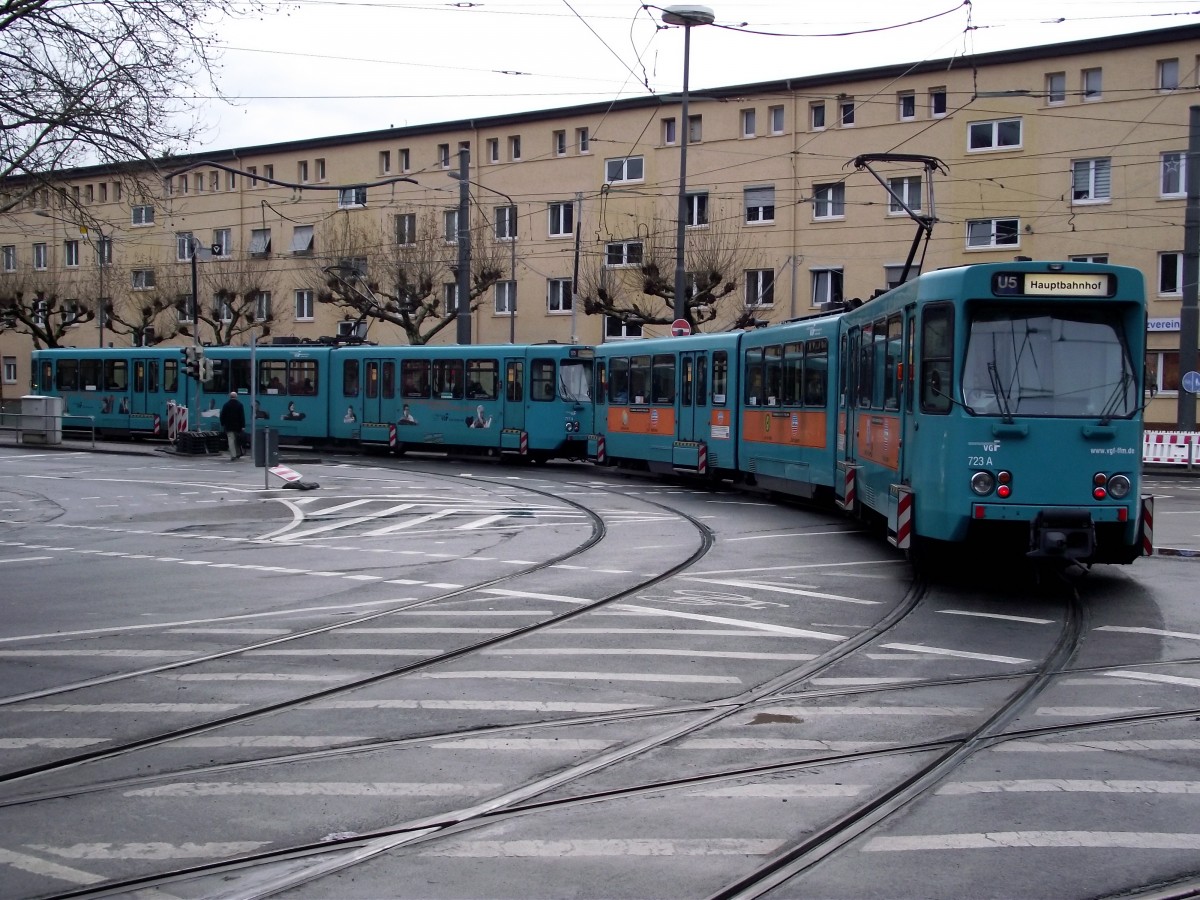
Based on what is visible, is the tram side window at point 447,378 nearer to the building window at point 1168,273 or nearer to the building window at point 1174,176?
the building window at point 1168,273

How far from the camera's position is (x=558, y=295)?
2058 inches

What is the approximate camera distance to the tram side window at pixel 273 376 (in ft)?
128

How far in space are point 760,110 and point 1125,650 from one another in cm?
3911

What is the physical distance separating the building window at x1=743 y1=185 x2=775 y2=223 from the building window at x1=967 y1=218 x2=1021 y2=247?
714 centimetres

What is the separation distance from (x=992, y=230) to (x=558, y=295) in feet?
56.7

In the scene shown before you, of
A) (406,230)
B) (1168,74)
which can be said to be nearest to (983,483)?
(1168,74)

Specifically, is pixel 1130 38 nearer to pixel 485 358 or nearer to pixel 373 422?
pixel 485 358

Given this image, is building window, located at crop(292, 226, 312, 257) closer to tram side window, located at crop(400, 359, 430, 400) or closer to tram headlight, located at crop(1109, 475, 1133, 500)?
tram side window, located at crop(400, 359, 430, 400)

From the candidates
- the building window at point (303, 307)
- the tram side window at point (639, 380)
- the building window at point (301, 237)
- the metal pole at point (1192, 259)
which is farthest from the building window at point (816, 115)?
the building window at point (303, 307)

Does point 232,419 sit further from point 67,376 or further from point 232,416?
point 67,376

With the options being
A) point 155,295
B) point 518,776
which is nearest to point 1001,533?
point 518,776

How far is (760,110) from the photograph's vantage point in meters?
46.5

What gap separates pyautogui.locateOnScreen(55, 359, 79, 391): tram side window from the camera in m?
47.1

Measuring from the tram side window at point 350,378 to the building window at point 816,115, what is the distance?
60.4 ft
